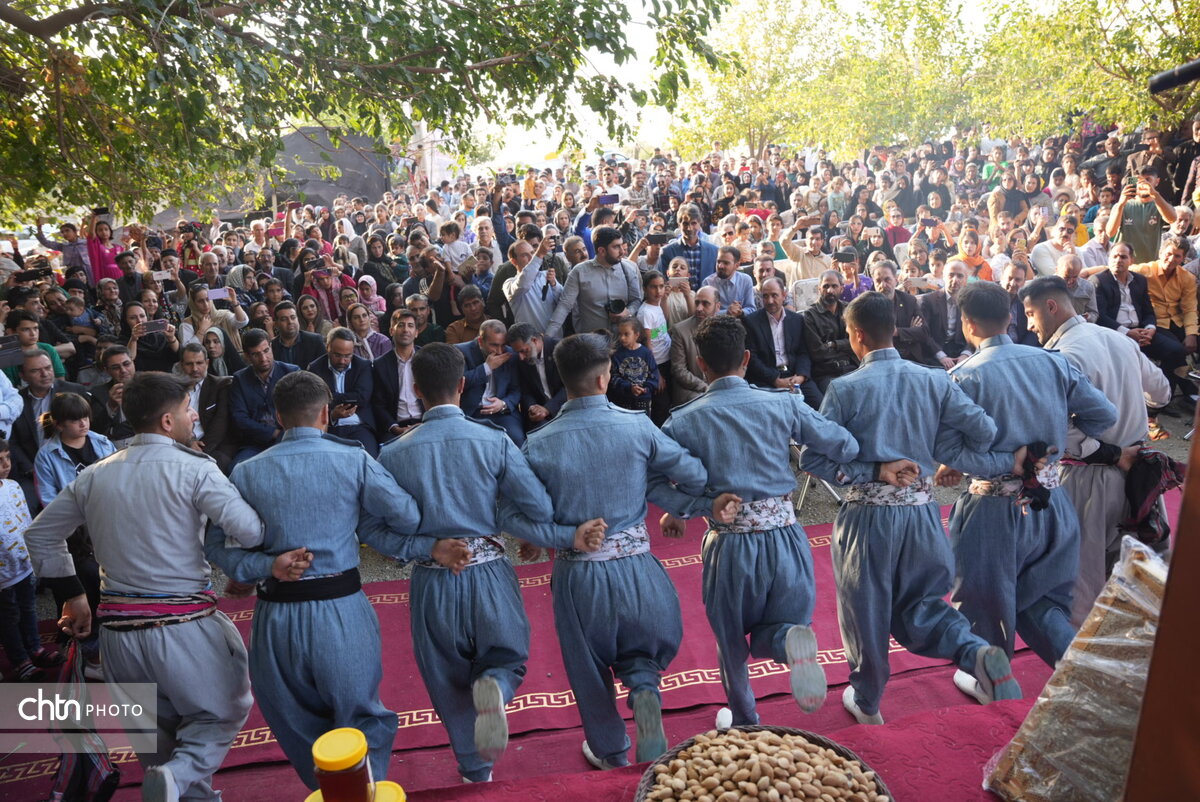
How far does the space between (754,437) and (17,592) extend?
3715mm

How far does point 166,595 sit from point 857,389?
9.09 ft

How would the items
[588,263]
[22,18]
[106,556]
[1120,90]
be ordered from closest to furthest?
[106,556] < [22,18] < [588,263] < [1120,90]

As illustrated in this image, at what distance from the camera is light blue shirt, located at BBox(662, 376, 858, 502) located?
3496mm

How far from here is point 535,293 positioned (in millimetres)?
7309

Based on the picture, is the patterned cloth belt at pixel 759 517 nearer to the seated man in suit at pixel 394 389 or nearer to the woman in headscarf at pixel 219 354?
the seated man in suit at pixel 394 389

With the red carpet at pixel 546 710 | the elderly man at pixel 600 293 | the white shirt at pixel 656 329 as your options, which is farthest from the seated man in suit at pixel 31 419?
the white shirt at pixel 656 329

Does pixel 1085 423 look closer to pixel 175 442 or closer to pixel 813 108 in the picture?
pixel 175 442

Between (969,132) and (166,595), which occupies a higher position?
(969,132)

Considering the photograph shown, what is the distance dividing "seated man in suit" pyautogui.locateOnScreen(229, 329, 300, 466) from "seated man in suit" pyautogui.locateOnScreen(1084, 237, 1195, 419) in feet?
21.9

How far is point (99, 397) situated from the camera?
20.6 feet

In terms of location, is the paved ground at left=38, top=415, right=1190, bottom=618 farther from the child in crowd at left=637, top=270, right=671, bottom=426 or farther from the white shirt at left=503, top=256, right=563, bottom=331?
the white shirt at left=503, top=256, right=563, bottom=331

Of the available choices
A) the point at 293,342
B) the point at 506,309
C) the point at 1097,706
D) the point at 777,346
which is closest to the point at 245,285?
the point at 293,342

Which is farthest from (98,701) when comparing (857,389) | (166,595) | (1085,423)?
(1085,423)

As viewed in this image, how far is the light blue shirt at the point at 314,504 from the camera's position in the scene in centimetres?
322
